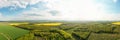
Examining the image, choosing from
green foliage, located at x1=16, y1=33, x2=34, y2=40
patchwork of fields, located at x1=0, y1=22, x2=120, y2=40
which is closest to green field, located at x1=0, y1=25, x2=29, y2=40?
patchwork of fields, located at x1=0, y1=22, x2=120, y2=40

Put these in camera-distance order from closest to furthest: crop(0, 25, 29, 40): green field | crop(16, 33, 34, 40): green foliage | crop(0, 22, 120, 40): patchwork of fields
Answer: crop(0, 25, 29, 40): green field < crop(16, 33, 34, 40): green foliage < crop(0, 22, 120, 40): patchwork of fields

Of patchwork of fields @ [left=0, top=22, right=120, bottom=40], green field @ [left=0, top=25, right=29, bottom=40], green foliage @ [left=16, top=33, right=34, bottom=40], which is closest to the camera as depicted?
green field @ [left=0, top=25, right=29, bottom=40]

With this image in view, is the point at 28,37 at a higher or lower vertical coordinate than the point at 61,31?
lower

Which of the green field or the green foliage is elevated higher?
the green field

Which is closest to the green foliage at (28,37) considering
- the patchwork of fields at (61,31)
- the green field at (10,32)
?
the patchwork of fields at (61,31)

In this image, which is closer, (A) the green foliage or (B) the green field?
(B) the green field

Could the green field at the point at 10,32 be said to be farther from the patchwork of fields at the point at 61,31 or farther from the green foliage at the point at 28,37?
the green foliage at the point at 28,37

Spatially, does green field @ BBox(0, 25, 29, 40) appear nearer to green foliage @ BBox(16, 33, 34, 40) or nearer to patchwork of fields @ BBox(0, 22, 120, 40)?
patchwork of fields @ BBox(0, 22, 120, 40)

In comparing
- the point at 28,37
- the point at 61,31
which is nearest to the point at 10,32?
the point at 28,37

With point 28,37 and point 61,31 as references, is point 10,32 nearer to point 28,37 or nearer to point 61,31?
point 28,37
